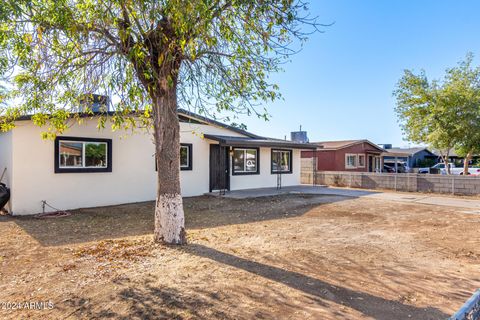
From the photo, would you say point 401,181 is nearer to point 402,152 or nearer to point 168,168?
point 168,168

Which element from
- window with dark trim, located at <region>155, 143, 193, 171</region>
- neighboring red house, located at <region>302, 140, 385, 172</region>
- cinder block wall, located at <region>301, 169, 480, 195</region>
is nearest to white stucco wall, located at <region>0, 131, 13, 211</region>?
window with dark trim, located at <region>155, 143, 193, 171</region>

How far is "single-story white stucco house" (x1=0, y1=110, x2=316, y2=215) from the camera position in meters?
9.10

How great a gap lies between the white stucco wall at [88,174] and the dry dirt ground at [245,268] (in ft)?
3.98

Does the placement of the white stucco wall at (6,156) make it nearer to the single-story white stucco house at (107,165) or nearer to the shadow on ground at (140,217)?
the single-story white stucco house at (107,165)

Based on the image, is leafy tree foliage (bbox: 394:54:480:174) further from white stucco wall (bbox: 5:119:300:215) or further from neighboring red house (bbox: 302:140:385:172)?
white stucco wall (bbox: 5:119:300:215)

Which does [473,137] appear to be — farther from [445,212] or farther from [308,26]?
[308,26]

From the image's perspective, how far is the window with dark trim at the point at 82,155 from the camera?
976 centimetres

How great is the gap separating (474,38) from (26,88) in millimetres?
17385

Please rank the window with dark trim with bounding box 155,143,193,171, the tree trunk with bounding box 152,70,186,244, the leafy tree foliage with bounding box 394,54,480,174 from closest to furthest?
the tree trunk with bounding box 152,70,186,244
the window with dark trim with bounding box 155,143,193,171
the leafy tree foliage with bounding box 394,54,480,174

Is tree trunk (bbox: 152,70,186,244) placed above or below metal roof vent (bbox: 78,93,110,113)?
below

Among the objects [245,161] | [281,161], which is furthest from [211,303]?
[281,161]

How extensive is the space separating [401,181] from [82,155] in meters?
14.8

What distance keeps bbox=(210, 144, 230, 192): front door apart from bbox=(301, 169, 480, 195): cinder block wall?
723 cm

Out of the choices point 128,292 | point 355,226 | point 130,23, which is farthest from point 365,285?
point 130,23
